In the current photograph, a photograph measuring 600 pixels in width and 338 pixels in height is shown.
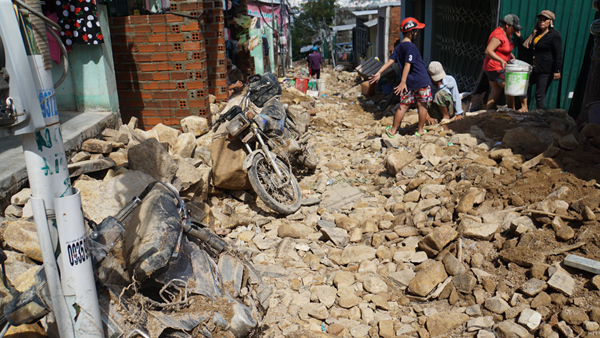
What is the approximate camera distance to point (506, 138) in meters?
5.14

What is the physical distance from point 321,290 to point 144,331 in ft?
4.86

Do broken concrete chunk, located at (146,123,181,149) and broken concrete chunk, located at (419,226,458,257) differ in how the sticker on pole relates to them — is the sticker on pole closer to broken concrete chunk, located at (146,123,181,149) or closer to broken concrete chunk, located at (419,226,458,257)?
broken concrete chunk, located at (419,226,458,257)

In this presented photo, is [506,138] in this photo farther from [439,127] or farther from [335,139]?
[335,139]

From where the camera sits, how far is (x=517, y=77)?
21.5 ft

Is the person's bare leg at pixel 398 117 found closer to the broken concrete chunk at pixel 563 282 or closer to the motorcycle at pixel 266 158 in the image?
the motorcycle at pixel 266 158

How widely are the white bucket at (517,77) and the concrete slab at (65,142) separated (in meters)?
5.43

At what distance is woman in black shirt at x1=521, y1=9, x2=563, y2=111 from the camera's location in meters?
6.68

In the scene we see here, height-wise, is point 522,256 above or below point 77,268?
below

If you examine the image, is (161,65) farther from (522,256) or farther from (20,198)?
(522,256)

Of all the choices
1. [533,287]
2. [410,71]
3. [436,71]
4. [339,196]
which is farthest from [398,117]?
[533,287]

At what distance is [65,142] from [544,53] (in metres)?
6.57

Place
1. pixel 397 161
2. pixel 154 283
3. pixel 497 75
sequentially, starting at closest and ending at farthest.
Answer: pixel 154 283 < pixel 397 161 < pixel 497 75

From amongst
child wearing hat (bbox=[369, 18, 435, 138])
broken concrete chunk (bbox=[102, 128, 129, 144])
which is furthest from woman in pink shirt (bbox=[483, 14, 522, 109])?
broken concrete chunk (bbox=[102, 128, 129, 144])

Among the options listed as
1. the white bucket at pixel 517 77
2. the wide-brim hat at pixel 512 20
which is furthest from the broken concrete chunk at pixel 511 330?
the wide-brim hat at pixel 512 20
